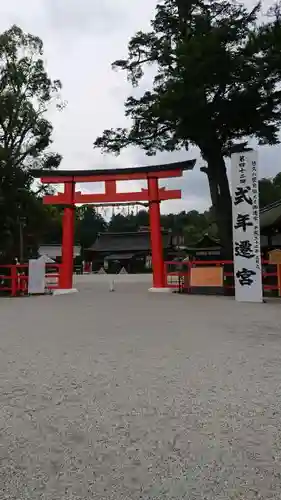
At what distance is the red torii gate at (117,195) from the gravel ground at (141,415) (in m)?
11.4

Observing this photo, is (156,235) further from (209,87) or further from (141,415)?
(141,415)

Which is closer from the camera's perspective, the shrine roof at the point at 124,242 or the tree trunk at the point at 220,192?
the tree trunk at the point at 220,192

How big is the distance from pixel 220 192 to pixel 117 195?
4.01 metres

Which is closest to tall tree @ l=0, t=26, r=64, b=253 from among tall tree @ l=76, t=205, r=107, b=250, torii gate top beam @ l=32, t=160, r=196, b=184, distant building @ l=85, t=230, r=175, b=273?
torii gate top beam @ l=32, t=160, r=196, b=184

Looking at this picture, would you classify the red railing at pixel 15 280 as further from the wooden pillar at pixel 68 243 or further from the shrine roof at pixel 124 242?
the shrine roof at pixel 124 242

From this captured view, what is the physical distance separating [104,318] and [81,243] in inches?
2710

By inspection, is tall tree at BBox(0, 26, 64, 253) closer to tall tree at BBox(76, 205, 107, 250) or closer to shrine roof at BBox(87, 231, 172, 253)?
shrine roof at BBox(87, 231, 172, 253)

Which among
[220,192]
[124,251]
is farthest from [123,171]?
[124,251]

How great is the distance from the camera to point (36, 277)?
18.7m

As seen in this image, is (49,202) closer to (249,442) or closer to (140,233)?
(249,442)

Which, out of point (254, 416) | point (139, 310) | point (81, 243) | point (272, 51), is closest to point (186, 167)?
point (272, 51)

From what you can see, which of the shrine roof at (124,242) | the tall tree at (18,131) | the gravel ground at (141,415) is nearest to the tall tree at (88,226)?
the shrine roof at (124,242)

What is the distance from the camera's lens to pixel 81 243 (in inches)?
3095

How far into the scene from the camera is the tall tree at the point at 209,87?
1612 cm
